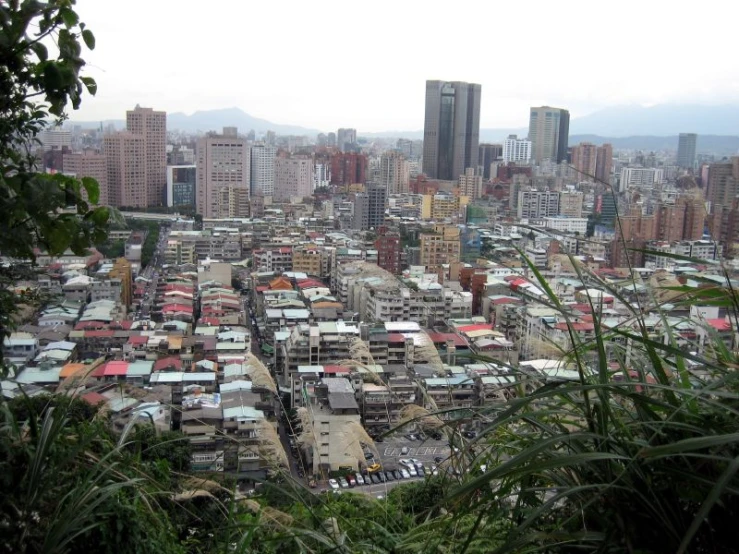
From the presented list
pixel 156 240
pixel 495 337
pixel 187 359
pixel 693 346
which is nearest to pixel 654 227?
pixel 495 337

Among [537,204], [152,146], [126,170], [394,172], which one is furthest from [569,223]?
[152,146]

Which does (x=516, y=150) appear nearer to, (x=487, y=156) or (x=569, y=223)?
(x=487, y=156)

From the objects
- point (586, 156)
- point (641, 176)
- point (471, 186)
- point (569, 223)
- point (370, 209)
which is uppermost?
point (586, 156)

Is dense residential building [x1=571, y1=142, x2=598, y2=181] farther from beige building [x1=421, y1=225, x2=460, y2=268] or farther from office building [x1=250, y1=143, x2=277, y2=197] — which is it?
beige building [x1=421, y1=225, x2=460, y2=268]

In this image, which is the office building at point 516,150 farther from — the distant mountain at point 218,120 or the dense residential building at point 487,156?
the distant mountain at point 218,120

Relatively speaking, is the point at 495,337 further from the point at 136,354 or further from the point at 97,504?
the point at 97,504

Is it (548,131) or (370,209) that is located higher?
(548,131)
